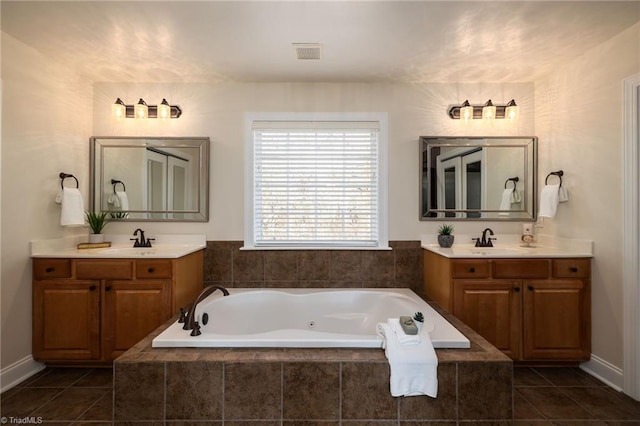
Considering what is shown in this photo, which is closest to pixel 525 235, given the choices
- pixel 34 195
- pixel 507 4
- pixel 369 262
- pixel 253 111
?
pixel 369 262

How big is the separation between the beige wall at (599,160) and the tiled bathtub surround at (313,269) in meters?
1.30

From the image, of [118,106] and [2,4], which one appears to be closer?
[2,4]

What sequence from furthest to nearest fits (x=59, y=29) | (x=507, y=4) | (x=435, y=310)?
(x=435, y=310) < (x=59, y=29) < (x=507, y=4)

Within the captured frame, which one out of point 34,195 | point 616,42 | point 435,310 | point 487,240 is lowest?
point 435,310

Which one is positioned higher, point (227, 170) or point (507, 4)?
point (507, 4)

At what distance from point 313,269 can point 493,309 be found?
1.49 metres

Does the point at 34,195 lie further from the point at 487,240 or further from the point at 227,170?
the point at 487,240

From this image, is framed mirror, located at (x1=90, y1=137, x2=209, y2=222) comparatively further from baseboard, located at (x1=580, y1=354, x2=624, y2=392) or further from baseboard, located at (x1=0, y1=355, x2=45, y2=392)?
baseboard, located at (x1=580, y1=354, x2=624, y2=392)

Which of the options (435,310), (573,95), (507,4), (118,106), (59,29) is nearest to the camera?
(507,4)

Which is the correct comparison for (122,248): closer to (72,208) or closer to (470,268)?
(72,208)

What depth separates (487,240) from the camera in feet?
9.41

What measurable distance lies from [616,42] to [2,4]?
405 cm

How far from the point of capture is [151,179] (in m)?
A: 2.90

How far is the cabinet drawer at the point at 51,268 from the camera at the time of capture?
2328 mm
